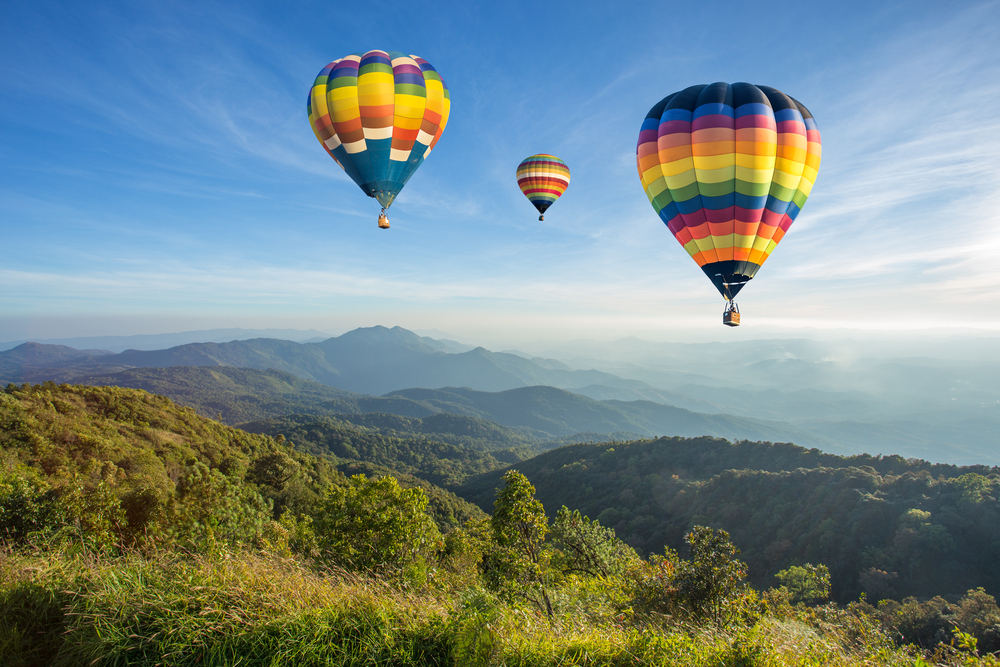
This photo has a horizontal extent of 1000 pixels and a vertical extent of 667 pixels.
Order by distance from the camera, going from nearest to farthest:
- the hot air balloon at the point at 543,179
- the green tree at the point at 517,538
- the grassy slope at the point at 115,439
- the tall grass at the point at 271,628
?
→ 1. the tall grass at the point at 271,628
2. the green tree at the point at 517,538
3. the grassy slope at the point at 115,439
4. the hot air balloon at the point at 543,179

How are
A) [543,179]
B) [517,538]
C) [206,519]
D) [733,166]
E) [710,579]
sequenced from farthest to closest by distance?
[543,179]
[733,166]
[206,519]
[517,538]
[710,579]

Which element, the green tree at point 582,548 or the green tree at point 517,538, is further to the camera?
the green tree at point 582,548

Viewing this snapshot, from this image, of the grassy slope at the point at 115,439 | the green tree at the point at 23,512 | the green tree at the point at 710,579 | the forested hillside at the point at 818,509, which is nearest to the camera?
the green tree at the point at 23,512

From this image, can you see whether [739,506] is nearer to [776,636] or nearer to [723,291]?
[723,291]

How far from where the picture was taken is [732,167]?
41.8 ft

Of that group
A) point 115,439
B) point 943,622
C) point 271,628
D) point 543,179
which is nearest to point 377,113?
point 543,179

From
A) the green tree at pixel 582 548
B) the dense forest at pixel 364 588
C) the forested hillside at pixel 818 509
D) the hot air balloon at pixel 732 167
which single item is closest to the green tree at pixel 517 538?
the dense forest at pixel 364 588

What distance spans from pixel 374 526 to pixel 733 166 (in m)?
15.8

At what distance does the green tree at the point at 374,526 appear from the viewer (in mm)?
10750

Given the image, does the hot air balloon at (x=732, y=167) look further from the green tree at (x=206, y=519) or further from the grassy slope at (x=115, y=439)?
the grassy slope at (x=115, y=439)

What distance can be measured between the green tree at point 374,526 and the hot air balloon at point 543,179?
70.0ft

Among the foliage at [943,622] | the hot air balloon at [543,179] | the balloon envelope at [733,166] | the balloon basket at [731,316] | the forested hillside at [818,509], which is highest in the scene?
the hot air balloon at [543,179]

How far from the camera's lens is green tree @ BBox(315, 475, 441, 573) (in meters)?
10.8

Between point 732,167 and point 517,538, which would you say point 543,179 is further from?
point 517,538
